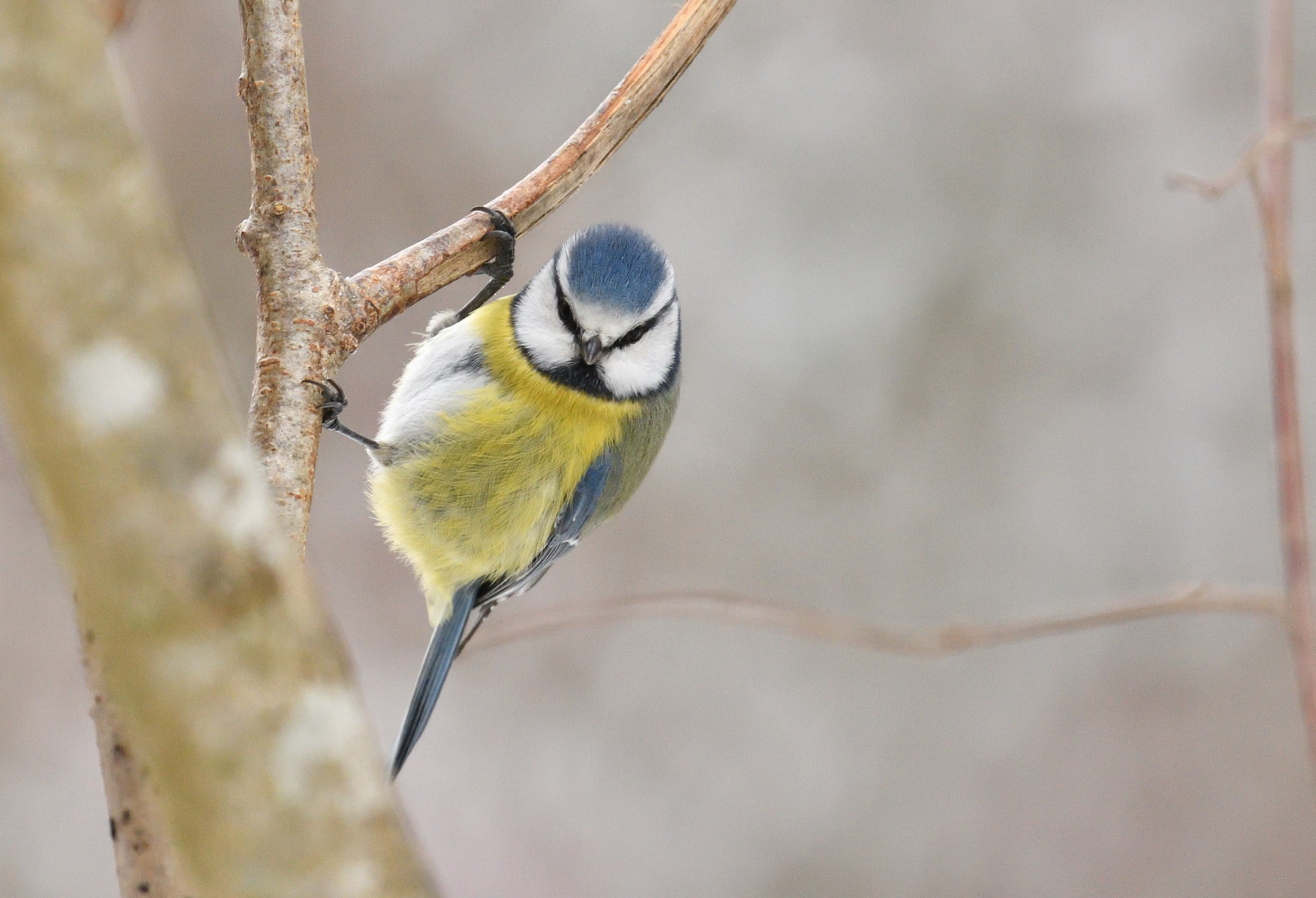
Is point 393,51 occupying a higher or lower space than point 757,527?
higher

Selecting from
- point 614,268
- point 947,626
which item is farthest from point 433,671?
point 947,626

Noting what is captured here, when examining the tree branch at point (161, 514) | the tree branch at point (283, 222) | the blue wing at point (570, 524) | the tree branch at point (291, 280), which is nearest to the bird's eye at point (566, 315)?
the blue wing at point (570, 524)

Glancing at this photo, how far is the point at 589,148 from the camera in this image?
4.24 ft

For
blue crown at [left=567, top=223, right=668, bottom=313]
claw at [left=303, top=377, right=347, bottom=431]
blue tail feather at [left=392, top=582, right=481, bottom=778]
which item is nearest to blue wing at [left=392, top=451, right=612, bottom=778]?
blue tail feather at [left=392, top=582, right=481, bottom=778]

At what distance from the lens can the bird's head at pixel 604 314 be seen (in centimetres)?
146

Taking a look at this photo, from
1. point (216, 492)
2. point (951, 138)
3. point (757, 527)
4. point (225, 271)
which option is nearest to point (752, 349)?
point (757, 527)

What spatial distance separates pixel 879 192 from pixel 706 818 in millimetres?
1476

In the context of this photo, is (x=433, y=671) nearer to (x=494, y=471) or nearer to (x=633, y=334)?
(x=494, y=471)

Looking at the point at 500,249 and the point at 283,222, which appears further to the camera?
the point at 500,249

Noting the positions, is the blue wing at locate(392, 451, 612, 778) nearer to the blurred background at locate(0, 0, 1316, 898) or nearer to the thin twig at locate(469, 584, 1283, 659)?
the thin twig at locate(469, 584, 1283, 659)

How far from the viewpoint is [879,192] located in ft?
9.02

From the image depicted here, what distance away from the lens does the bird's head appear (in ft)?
4.80

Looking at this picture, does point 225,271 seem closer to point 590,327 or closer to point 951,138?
point 590,327

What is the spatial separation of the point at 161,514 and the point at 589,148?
959 millimetres
